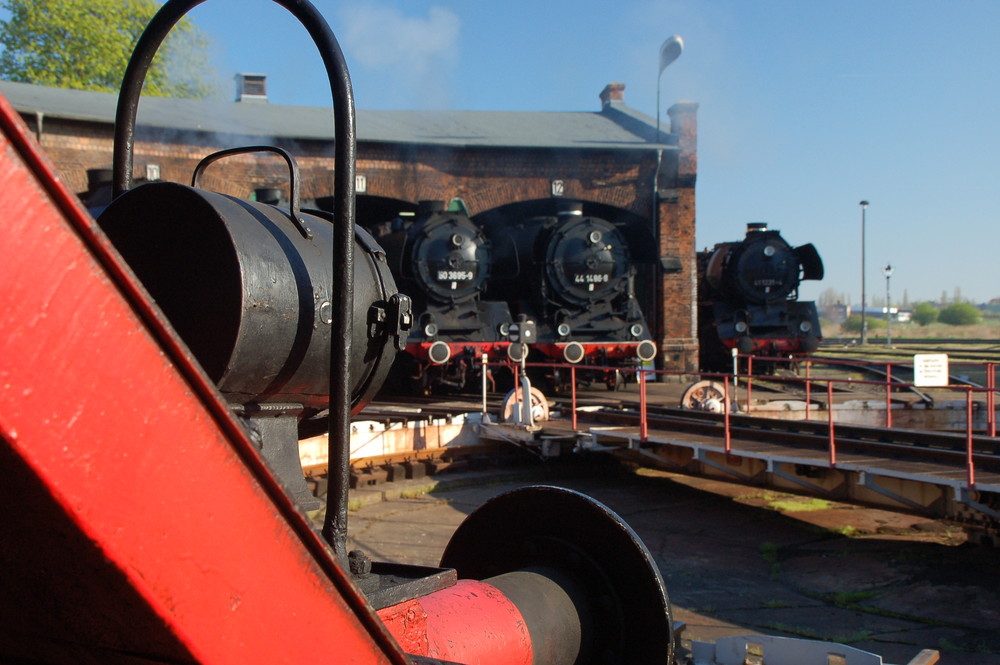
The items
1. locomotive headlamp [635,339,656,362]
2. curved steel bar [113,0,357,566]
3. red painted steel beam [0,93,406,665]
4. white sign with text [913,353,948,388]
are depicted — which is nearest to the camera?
red painted steel beam [0,93,406,665]

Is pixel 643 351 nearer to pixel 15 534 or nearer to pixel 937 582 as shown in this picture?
pixel 937 582

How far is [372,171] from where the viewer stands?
70.1 feet

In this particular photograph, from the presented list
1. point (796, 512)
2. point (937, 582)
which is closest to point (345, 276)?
point (937, 582)

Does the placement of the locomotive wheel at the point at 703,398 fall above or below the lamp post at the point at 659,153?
below

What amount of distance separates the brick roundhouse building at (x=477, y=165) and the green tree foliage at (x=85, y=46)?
1649 centimetres

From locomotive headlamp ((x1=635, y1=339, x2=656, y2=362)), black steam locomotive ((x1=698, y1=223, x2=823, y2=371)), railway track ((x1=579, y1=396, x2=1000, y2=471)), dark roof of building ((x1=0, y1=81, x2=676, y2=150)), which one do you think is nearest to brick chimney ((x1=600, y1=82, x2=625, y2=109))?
dark roof of building ((x1=0, y1=81, x2=676, y2=150))

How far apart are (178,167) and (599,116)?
Result: 1387 centimetres

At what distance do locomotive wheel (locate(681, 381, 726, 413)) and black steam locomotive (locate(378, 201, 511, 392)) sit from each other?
4.33 m

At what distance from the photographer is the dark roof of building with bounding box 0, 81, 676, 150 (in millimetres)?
20922

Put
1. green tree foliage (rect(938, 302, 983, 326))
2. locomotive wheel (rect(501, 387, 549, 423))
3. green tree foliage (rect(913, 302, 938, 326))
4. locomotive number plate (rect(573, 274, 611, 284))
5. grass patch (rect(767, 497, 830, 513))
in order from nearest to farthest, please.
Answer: grass patch (rect(767, 497, 830, 513)) < locomotive wheel (rect(501, 387, 549, 423)) < locomotive number plate (rect(573, 274, 611, 284)) < green tree foliage (rect(938, 302, 983, 326)) < green tree foliage (rect(913, 302, 938, 326))

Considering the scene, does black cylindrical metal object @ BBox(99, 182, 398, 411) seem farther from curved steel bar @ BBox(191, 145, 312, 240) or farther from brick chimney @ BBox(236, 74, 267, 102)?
brick chimney @ BBox(236, 74, 267, 102)

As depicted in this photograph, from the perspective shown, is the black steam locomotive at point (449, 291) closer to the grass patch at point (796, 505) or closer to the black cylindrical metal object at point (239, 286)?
the grass patch at point (796, 505)

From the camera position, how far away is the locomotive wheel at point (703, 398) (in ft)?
42.0

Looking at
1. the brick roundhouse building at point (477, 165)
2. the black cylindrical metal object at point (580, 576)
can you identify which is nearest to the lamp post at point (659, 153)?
the brick roundhouse building at point (477, 165)
